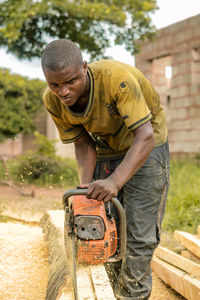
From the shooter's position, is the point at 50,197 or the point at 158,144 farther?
the point at 50,197

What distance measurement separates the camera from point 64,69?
1844mm

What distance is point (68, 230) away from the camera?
179 cm

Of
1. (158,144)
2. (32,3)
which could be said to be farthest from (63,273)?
(32,3)

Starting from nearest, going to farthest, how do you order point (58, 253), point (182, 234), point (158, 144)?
point (158, 144), point (58, 253), point (182, 234)

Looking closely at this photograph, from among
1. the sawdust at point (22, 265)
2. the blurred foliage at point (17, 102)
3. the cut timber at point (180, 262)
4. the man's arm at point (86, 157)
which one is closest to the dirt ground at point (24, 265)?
the sawdust at point (22, 265)

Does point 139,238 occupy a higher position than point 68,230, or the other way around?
point 68,230

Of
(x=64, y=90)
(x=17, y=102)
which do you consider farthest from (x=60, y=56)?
(x=17, y=102)

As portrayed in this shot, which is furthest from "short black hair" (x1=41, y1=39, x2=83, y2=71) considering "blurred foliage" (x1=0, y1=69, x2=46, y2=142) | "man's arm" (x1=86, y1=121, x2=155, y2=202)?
"blurred foliage" (x1=0, y1=69, x2=46, y2=142)

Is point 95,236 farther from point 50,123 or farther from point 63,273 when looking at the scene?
point 50,123

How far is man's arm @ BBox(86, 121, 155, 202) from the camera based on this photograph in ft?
5.67

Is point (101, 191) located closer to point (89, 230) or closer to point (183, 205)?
point (89, 230)

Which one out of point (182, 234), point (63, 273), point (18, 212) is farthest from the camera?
point (18, 212)

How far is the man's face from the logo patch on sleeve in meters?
0.21

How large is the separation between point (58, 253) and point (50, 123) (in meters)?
12.4
